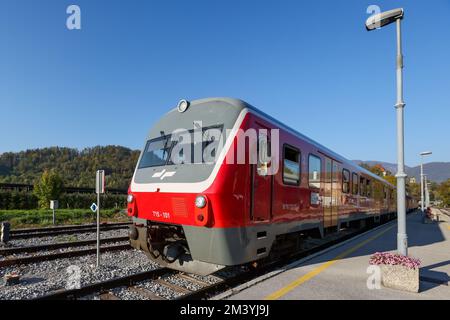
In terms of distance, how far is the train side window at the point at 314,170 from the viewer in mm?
7846

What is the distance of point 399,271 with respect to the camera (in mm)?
5086

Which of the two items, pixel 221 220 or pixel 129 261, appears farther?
pixel 129 261

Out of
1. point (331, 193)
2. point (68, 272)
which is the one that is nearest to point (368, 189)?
point (331, 193)

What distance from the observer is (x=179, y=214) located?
203 inches

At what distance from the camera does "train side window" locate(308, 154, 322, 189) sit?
25.7 ft

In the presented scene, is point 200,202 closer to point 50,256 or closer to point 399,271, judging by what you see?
point 399,271

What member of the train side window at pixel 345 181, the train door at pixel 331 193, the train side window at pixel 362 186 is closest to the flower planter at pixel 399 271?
the train door at pixel 331 193

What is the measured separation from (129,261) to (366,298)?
536 cm

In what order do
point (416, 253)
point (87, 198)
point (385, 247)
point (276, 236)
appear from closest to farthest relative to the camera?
point (276, 236) < point (416, 253) < point (385, 247) < point (87, 198)

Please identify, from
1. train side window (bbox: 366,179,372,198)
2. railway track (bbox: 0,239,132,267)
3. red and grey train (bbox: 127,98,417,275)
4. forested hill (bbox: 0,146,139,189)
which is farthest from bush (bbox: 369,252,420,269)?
forested hill (bbox: 0,146,139,189)

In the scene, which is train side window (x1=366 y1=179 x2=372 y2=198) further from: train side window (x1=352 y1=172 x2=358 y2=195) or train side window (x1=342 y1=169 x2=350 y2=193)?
train side window (x1=342 y1=169 x2=350 y2=193)

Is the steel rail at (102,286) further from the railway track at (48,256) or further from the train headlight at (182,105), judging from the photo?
the train headlight at (182,105)
